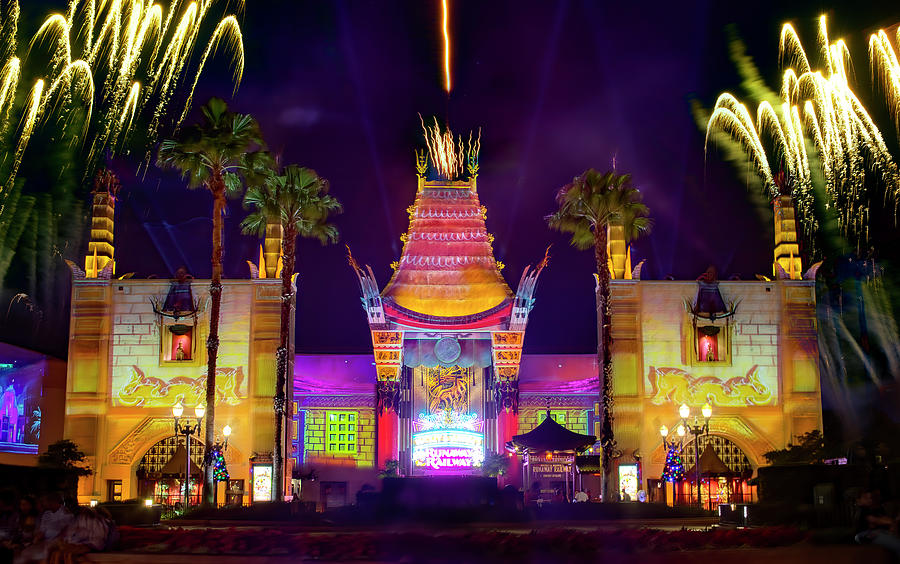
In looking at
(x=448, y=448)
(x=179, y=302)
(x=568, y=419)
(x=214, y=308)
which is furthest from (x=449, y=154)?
(x=214, y=308)

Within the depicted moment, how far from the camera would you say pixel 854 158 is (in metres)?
28.5

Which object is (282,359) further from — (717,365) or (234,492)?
(717,365)

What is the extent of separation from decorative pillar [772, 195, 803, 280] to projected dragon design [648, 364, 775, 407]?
565 cm

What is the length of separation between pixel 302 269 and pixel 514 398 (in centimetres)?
1725

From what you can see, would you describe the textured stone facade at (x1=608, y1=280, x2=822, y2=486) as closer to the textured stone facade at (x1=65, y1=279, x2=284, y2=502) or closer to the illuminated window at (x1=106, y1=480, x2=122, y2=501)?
the textured stone facade at (x1=65, y1=279, x2=284, y2=502)

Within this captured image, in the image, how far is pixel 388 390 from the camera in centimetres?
5106

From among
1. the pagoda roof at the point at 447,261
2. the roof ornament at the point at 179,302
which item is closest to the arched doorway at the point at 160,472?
the roof ornament at the point at 179,302

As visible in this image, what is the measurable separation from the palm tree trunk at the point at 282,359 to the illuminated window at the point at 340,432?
931cm

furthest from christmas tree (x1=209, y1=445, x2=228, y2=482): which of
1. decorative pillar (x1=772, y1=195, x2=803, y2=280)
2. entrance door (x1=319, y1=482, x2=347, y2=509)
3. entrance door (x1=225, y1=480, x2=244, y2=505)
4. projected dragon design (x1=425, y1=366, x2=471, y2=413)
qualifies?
decorative pillar (x1=772, y1=195, x2=803, y2=280)

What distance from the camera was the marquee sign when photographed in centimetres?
5100

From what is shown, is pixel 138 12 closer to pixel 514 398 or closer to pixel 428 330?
pixel 428 330

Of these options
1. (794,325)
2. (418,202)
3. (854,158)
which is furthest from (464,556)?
(418,202)

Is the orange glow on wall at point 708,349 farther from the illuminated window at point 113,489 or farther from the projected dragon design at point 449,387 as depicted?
the illuminated window at point 113,489

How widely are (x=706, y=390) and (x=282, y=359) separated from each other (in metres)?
19.2
